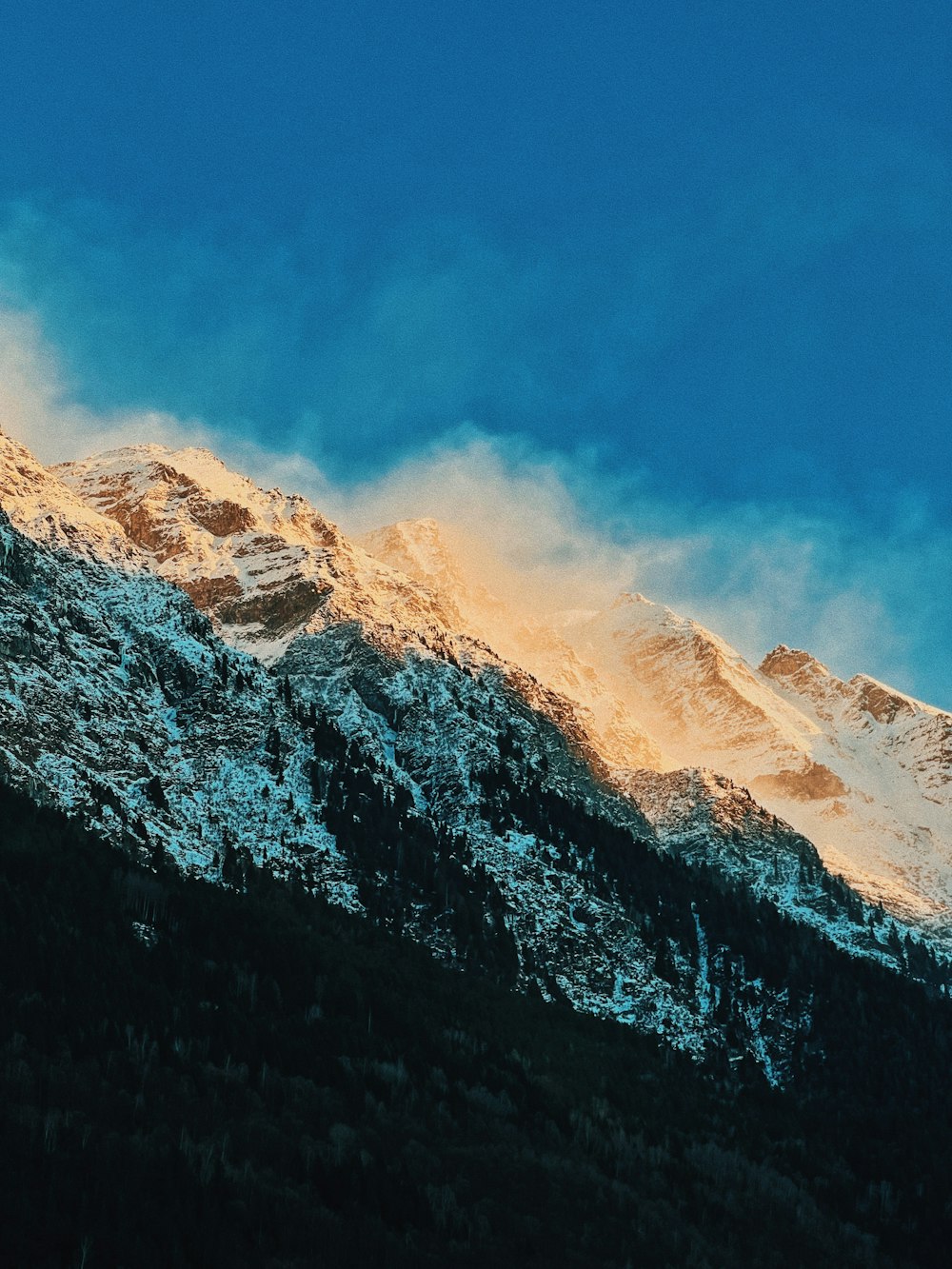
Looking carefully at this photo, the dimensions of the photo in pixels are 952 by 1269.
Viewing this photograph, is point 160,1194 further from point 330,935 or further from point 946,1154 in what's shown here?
point 946,1154

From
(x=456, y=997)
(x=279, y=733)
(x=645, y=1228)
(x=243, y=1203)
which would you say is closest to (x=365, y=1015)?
(x=456, y=997)

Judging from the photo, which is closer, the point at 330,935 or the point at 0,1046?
the point at 0,1046

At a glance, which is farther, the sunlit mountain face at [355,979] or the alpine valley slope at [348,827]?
the alpine valley slope at [348,827]

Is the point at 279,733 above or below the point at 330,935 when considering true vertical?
above

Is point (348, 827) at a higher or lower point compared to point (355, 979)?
higher

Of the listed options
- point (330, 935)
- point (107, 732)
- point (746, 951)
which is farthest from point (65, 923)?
point (746, 951)

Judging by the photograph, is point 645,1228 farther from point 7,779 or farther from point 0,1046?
point 7,779

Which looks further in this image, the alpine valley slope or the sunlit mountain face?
the alpine valley slope

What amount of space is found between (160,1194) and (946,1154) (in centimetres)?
8592

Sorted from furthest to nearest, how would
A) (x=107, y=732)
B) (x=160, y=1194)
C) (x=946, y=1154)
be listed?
(x=107, y=732), (x=946, y=1154), (x=160, y=1194)

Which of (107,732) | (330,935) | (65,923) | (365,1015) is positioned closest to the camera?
(65,923)

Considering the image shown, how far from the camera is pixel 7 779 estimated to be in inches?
4705

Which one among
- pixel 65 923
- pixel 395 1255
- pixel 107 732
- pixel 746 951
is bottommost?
pixel 395 1255

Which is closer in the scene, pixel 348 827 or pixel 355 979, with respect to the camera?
pixel 355 979
